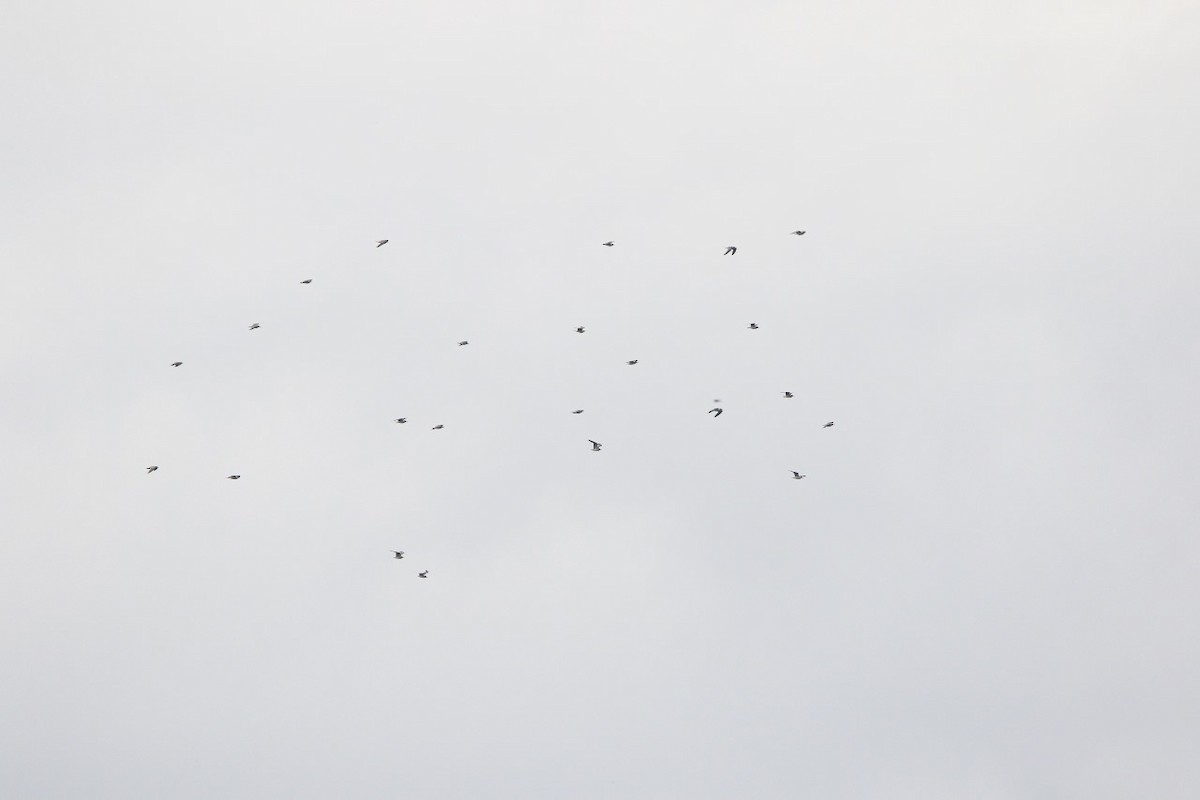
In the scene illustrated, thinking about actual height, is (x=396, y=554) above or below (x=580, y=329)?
below

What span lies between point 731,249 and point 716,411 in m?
14.3

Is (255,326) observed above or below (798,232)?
below

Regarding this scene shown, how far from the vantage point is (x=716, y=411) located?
14288cm

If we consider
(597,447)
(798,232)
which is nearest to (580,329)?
(597,447)

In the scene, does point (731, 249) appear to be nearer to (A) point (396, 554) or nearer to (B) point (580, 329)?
(B) point (580, 329)

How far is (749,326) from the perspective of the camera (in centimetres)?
14325

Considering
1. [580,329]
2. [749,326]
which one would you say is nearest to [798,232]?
[749,326]

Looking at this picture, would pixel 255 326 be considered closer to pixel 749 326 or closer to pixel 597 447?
pixel 597 447

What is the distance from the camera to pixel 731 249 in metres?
135

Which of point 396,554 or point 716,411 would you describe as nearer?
point 716,411

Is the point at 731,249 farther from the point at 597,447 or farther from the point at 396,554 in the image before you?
the point at 396,554

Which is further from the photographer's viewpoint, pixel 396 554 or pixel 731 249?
pixel 396 554

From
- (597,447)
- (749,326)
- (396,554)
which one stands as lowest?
(396,554)

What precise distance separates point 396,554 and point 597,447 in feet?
68.2
